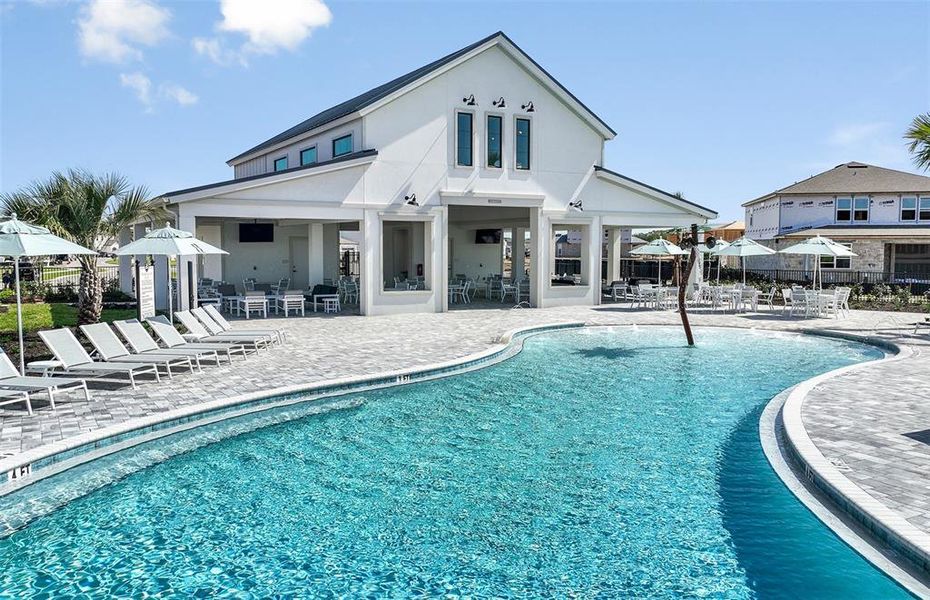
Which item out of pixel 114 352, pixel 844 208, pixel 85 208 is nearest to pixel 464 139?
pixel 85 208

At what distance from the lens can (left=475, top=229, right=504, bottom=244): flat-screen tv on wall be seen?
3244cm

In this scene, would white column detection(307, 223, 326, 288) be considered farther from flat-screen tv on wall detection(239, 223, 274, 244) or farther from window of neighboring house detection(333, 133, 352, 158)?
window of neighboring house detection(333, 133, 352, 158)

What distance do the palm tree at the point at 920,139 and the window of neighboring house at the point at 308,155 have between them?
20448 mm

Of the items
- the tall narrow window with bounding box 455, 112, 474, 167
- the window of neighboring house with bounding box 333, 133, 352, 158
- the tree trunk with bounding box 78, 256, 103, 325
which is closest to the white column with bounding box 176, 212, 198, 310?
the tree trunk with bounding box 78, 256, 103, 325

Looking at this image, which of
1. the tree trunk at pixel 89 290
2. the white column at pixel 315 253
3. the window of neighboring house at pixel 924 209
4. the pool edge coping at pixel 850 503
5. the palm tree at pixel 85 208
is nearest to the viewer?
the pool edge coping at pixel 850 503

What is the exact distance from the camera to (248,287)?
87.6 ft

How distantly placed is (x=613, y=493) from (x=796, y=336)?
14.0 metres

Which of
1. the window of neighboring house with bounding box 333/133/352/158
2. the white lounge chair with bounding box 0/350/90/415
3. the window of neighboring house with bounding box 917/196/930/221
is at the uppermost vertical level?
the window of neighboring house with bounding box 333/133/352/158

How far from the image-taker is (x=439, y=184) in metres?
22.5

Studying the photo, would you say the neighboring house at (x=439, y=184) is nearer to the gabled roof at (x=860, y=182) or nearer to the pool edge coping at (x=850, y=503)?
Result: the pool edge coping at (x=850, y=503)

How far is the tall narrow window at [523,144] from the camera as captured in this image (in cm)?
2377

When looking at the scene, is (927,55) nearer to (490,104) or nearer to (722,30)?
(722,30)

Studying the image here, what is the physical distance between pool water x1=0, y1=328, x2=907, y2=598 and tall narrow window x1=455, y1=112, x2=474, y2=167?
1367 cm

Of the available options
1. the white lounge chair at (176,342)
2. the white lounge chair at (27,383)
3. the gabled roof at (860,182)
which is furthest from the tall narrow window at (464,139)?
the gabled roof at (860,182)
